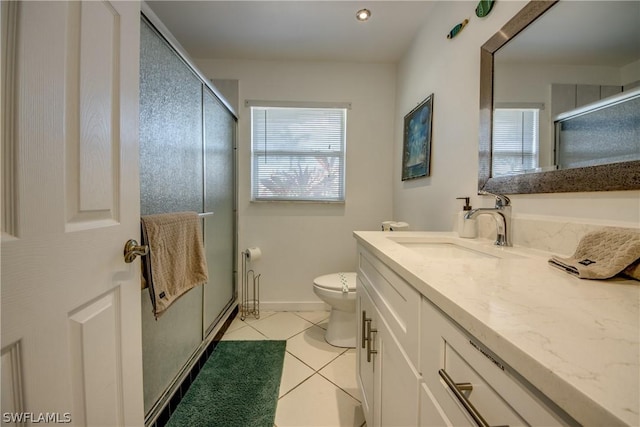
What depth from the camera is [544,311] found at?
0.40 meters

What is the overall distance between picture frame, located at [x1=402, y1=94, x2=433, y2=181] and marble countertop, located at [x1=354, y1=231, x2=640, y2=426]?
1211 millimetres

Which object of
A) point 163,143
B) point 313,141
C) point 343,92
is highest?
point 343,92

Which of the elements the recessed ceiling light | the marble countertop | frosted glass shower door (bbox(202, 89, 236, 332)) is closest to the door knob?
the marble countertop

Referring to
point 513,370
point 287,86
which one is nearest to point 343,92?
point 287,86

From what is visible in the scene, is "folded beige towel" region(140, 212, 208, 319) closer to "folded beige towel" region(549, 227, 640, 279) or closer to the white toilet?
the white toilet

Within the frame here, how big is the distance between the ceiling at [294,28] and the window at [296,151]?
46 centimetres

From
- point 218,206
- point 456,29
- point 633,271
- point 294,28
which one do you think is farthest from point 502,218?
point 294,28

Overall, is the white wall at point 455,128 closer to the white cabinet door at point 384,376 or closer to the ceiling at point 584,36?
the ceiling at point 584,36

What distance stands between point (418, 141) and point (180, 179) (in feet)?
5.22

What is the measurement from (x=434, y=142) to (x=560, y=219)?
967 millimetres

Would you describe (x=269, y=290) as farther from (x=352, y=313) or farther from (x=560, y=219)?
(x=560, y=219)

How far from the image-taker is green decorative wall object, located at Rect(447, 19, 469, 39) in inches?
53.1

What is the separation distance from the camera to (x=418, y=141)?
186 cm

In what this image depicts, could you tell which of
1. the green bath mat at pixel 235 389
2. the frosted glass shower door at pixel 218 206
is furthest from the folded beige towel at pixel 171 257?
the green bath mat at pixel 235 389
